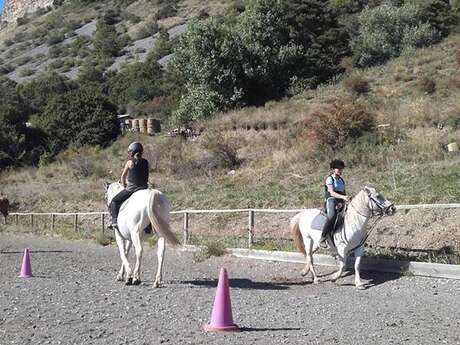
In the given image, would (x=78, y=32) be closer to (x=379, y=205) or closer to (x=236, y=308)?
(x=379, y=205)

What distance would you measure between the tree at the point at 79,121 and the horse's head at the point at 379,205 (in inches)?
1675

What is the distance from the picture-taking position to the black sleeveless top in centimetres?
1234

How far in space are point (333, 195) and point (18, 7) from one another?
185 metres

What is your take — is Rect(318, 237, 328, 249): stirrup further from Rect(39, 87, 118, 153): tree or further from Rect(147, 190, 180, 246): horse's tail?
Rect(39, 87, 118, 153): tree

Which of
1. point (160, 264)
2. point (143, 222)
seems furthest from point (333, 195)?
point (143, 222)

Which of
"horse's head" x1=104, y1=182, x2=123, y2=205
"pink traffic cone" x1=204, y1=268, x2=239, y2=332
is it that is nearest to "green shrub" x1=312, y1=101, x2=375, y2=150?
"horse's head" x1=104, y1=182, x2=123, y2=205

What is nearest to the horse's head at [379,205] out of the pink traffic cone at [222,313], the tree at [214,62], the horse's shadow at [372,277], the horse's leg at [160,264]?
the horse's shadow at [372,277]

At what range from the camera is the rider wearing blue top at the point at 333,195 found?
475 inches

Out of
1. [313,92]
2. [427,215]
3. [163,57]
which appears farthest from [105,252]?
[163,57]

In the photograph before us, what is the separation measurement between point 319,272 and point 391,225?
9.70 feet

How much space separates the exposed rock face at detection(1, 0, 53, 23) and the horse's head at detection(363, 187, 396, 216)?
171 meters

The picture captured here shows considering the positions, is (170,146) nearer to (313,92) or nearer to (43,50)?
(313,92)

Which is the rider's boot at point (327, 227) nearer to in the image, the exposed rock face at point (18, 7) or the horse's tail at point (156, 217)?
the horse's tail at point (156, 217)

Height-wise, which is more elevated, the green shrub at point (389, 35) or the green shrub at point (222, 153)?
the green shrub at point (389, 35)
